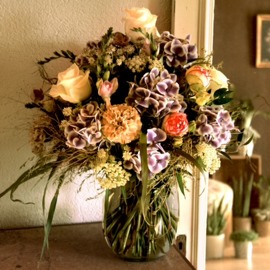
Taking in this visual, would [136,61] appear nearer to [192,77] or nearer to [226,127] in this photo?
[192,77]

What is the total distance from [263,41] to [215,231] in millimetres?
773

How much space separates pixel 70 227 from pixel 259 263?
3.15ft

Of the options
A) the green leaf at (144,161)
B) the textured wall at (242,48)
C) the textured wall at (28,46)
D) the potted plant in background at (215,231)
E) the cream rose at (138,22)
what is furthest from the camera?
the potted plant in background at (215,231)

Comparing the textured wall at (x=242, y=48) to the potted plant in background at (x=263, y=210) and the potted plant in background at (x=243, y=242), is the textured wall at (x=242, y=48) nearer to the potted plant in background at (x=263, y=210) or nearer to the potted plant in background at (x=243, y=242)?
the potted plant in background at (x=263, y=210)

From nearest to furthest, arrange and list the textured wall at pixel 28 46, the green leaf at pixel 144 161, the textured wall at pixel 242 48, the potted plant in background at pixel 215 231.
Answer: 1. the green leaf at pixel 144 161
2. the textured wall at pixel 28 46
3. the textured wall at pixel 242 48
4. the potted plant in background at pixel 215 231

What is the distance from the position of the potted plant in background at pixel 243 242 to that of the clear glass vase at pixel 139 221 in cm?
90

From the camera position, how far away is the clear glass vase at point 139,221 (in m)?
0.98

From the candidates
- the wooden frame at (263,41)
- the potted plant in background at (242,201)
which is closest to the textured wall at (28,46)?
the wooden frame at (263,41)

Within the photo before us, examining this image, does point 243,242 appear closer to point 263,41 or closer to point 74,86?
point 263,41

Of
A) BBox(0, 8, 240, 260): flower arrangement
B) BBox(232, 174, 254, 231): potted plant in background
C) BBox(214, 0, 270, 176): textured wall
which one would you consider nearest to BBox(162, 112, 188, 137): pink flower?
BBox(0, 8, 240, 260): flower arrangement

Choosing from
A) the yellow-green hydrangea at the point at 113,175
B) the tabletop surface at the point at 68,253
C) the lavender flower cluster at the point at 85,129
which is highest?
the lavender flower cluster at the point at 85,129

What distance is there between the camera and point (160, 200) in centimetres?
99

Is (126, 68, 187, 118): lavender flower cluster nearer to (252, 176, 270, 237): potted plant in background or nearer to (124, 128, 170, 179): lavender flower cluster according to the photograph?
(124, 128, 170, 179): lavender flower cluster

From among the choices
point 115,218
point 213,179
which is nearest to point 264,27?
point 213,179
